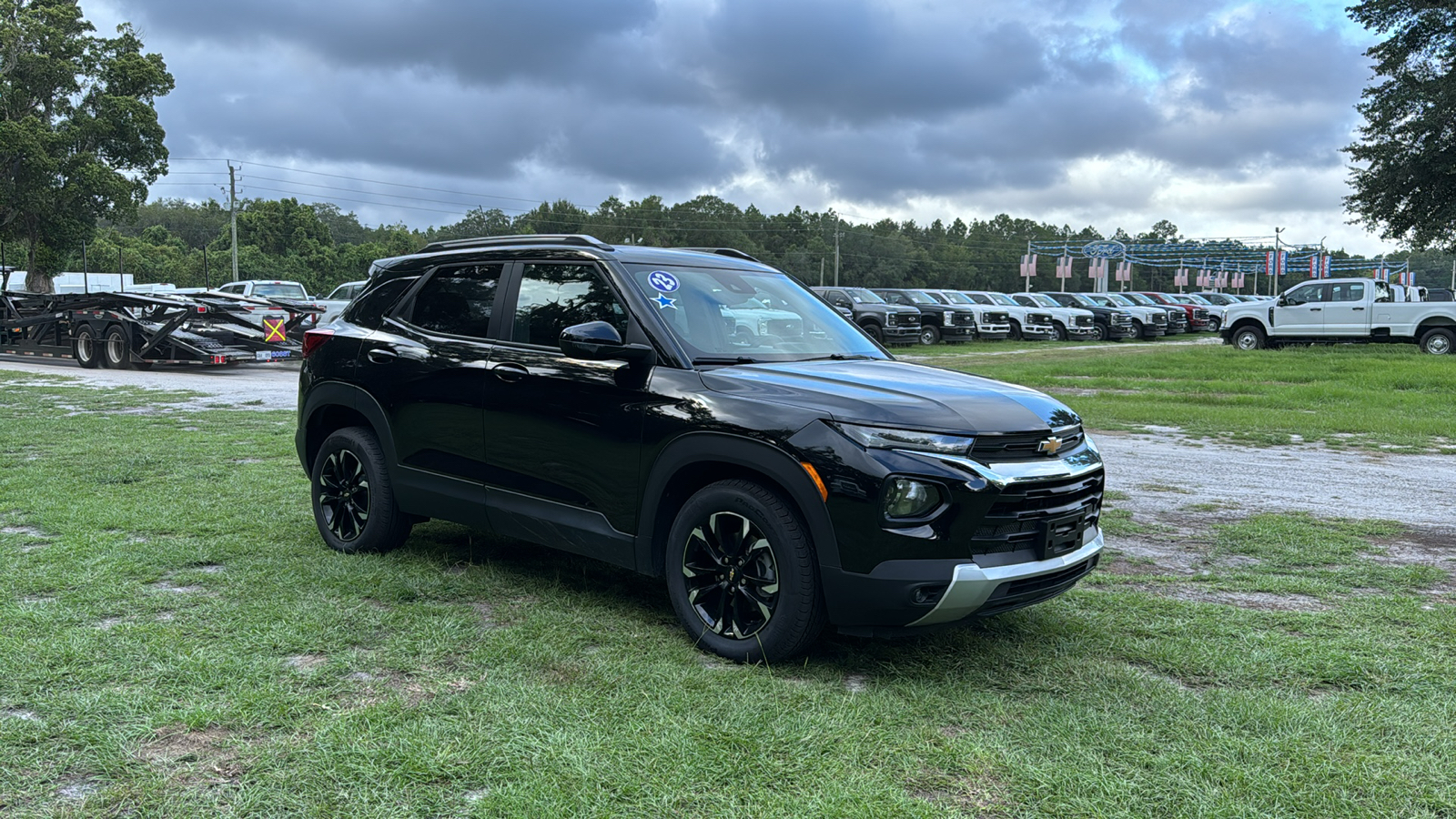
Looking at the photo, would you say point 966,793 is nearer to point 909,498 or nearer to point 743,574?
point 909,498

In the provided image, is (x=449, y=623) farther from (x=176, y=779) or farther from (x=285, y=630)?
(x=176, y=779)

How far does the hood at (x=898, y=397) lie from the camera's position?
153 inches

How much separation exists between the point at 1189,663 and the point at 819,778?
185 centimetres

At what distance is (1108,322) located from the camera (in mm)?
37562

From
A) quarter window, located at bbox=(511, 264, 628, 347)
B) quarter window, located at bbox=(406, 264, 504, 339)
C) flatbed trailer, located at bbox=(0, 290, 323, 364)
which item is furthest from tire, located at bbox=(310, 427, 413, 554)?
flatbed trailer, located at bbox=(0, 290, 323, 364)

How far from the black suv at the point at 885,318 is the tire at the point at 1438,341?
40.6 feet

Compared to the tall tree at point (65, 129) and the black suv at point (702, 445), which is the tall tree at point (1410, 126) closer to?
the black suv at point (702, 445)

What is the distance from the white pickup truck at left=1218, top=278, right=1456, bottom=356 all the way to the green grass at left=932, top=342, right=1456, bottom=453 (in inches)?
24.9

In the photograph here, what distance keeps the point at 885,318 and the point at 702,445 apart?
26274mm

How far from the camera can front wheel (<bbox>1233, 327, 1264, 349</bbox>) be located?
28.5 m

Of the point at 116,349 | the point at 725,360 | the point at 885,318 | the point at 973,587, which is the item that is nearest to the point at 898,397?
the point at 973,587

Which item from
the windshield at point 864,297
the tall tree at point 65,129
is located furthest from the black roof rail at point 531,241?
the tall tree at point 65,129

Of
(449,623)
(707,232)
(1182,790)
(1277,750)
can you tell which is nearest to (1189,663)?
(1277,750)

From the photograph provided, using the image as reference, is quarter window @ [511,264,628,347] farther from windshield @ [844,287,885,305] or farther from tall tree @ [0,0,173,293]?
tall tree @ [0,0,173,293]
